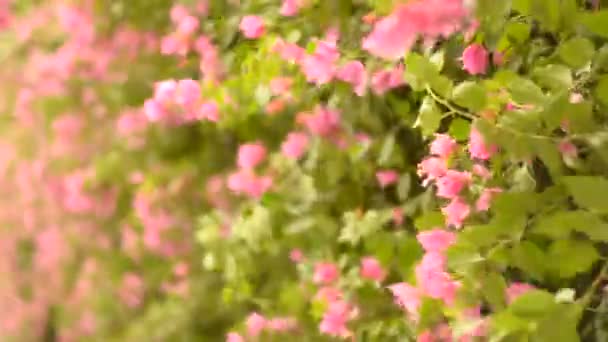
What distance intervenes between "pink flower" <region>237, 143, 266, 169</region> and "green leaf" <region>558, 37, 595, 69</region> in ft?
2.56

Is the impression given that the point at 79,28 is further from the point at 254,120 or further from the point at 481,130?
the point at 481,130

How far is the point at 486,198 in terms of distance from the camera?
787 mm

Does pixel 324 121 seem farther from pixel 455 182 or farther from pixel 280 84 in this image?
pixel 455 182

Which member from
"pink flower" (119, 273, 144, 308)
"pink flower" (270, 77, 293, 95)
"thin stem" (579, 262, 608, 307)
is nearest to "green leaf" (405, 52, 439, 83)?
"thin stem" (579, 262, 608, 307)

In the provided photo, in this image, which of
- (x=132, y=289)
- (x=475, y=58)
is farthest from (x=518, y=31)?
(x=132, y=289)

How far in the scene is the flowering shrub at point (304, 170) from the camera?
2.25 ft

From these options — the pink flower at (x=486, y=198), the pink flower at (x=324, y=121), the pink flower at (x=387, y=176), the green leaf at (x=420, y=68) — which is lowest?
the pink flower at (x=486, y=198)

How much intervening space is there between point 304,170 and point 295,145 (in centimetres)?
5

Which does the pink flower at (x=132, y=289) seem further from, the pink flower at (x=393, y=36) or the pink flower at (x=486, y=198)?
the pink flower at (x=393, y=36)

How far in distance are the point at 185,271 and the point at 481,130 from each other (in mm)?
1116

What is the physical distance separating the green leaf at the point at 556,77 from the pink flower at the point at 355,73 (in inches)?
16.8

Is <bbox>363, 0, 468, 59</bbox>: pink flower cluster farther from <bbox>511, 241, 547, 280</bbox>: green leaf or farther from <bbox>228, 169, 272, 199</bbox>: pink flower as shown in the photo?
<bbox>228, 169, 272, 199</bbox>: pink flower

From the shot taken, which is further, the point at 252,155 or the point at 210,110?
the point at 252,155

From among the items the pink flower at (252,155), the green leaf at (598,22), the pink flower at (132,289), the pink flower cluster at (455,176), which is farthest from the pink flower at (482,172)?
the pink flower at (132,289)
